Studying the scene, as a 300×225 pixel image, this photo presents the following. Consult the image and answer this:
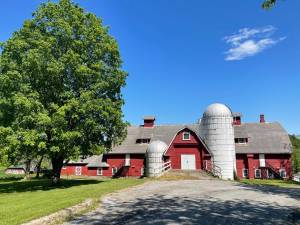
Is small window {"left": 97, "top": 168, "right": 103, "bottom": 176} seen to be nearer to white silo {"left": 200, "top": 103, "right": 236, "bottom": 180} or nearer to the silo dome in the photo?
white silo {"left": 200, "top": 103, "right": 236, "bottom": 180}

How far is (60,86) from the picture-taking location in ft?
86.5

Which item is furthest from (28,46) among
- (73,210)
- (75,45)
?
(73,210)

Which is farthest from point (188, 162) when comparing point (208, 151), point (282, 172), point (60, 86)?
point (60, 86)

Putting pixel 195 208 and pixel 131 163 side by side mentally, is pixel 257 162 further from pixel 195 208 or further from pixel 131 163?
pixel 195 208

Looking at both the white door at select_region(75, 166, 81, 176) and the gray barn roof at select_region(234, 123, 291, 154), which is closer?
the gray barn roof at select_region(234, 123, 291, 154)

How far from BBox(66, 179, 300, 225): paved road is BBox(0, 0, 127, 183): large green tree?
8.13 meters

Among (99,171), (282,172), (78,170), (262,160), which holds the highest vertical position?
(262,160)

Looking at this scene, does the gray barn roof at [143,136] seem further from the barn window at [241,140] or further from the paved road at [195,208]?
the paved road at [195,208]

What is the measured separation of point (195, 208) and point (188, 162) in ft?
91.4

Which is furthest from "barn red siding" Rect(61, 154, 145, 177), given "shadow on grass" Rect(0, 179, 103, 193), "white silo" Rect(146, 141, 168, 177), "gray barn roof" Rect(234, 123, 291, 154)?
"shadow on grass" Rect(0, 179, 103, 193)

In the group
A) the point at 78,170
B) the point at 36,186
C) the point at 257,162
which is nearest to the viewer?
the point at 36,186

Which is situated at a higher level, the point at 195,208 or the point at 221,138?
the point at 221,138

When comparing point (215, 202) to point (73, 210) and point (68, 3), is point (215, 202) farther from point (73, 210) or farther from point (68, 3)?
point (68, 3)

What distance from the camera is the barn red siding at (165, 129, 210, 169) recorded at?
4184cm
